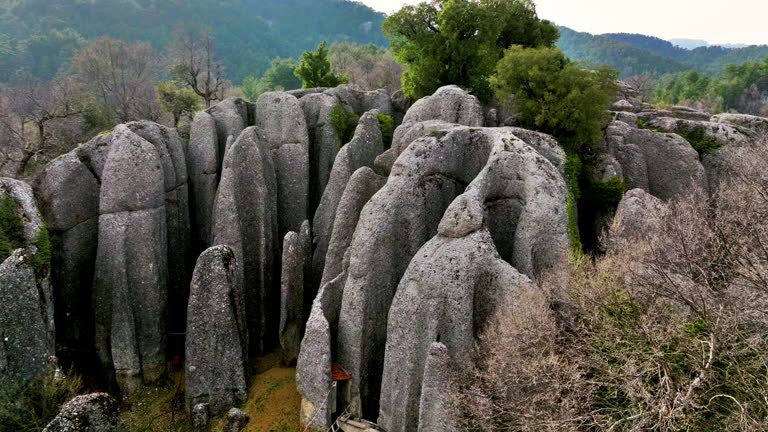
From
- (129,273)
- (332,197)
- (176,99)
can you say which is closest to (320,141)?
(332,197)

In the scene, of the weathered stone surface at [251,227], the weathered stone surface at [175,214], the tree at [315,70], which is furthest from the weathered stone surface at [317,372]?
the tree at [315,70]

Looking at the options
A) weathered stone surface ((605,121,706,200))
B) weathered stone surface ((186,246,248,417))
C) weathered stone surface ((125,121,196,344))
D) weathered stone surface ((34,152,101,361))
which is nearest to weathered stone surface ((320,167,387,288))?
weathered stone surface ((186,246,248,417))

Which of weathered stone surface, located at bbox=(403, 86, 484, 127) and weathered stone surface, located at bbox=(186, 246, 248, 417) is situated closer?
weathered stone surface, located at bbox=(186, 246, 248, 417)

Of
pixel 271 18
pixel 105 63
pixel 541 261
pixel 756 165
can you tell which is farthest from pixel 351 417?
pixel 271 18

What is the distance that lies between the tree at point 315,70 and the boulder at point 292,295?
13.7 m

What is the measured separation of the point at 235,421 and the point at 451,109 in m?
12.9

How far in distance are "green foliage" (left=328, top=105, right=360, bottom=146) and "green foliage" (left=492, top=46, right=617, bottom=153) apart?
6.31 m

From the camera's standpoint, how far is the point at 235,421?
45.8 feet

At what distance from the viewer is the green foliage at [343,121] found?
20.7 meters

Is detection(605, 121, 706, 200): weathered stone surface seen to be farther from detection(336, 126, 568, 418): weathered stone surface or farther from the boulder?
the boulder

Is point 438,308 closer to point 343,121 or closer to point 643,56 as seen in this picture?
point 343,121

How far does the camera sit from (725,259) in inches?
471

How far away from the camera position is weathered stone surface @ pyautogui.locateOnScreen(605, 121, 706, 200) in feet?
63.1

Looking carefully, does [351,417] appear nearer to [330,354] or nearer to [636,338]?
[330,354]
